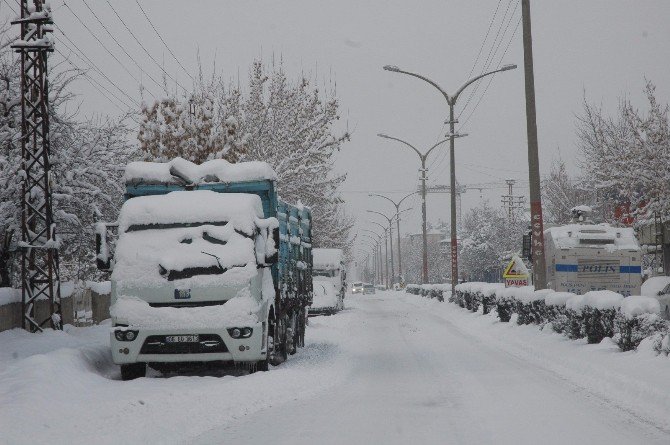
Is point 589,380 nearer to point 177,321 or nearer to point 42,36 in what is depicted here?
point 177,321

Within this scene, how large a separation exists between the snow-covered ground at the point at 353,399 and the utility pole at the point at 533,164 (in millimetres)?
6314

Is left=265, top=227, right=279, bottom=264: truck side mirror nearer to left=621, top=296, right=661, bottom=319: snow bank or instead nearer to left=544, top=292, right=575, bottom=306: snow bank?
left=621, top=296, right=661, bottom=319: snow bank

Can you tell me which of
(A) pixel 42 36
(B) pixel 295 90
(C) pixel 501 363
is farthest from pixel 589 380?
(B) pixel 295 90

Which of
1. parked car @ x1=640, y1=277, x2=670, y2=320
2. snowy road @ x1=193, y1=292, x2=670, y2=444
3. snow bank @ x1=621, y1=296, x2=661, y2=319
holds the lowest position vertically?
snowy road @ x1=193, y1=292, x2=670, y2=444

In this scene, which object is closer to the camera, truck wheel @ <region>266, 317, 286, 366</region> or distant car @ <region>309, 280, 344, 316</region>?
truck wheel @ <region>266, 317, 286, 366</region>

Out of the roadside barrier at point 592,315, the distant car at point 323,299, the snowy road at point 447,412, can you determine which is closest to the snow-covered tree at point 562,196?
the distant car at point 323,299

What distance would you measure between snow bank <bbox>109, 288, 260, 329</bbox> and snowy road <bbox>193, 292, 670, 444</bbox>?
6.10ft

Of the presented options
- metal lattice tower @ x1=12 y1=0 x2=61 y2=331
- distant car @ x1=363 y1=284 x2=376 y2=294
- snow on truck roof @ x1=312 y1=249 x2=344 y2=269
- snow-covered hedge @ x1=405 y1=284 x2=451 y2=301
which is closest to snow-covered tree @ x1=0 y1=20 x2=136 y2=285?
metal lattice tower @ x1=12 y1=0 x2=61 y2=331

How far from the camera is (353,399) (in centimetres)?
1120

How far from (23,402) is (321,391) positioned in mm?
4101

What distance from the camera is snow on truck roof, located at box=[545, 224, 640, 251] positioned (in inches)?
974

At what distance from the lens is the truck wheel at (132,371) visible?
13609mm

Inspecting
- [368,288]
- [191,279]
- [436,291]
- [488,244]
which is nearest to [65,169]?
[191,279]

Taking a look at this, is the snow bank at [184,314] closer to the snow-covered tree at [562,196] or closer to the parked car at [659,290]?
the parked car at [659,290]
